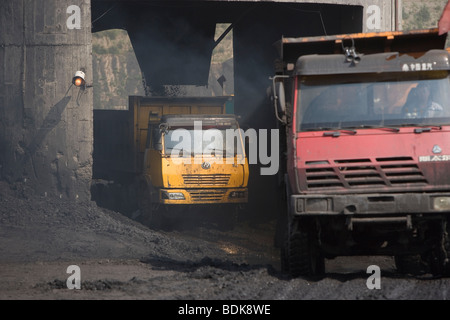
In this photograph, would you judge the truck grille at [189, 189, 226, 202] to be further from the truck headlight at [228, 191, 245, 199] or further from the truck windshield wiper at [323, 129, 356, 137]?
the truck windshield wiper at [323, 129, 356, 137]

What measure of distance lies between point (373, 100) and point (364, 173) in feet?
3.43

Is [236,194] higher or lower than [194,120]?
lower

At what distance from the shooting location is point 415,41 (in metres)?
11.2

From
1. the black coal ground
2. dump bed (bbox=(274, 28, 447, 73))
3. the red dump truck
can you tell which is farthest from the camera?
dump bed (bbox=(274, 28, 447, 73))

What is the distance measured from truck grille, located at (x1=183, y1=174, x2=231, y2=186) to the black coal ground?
3.92ft

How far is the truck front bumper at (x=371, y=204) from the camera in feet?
32.3

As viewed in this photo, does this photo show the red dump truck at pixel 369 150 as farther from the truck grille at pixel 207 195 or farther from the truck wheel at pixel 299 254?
the truck grille at pixel 207 195

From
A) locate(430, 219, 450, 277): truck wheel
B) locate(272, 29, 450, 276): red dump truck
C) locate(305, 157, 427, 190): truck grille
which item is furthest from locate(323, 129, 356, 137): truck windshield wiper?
locate(430, 219, 450, 277): truck wheel

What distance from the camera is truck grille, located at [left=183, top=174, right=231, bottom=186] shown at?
18.0m

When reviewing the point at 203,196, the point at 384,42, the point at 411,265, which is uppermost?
the point at 384,42

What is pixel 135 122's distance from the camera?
22.3 m

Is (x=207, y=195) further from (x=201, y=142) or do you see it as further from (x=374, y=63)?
(x=374, y=63)

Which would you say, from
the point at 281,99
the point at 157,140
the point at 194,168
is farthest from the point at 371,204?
the point at 157,140
